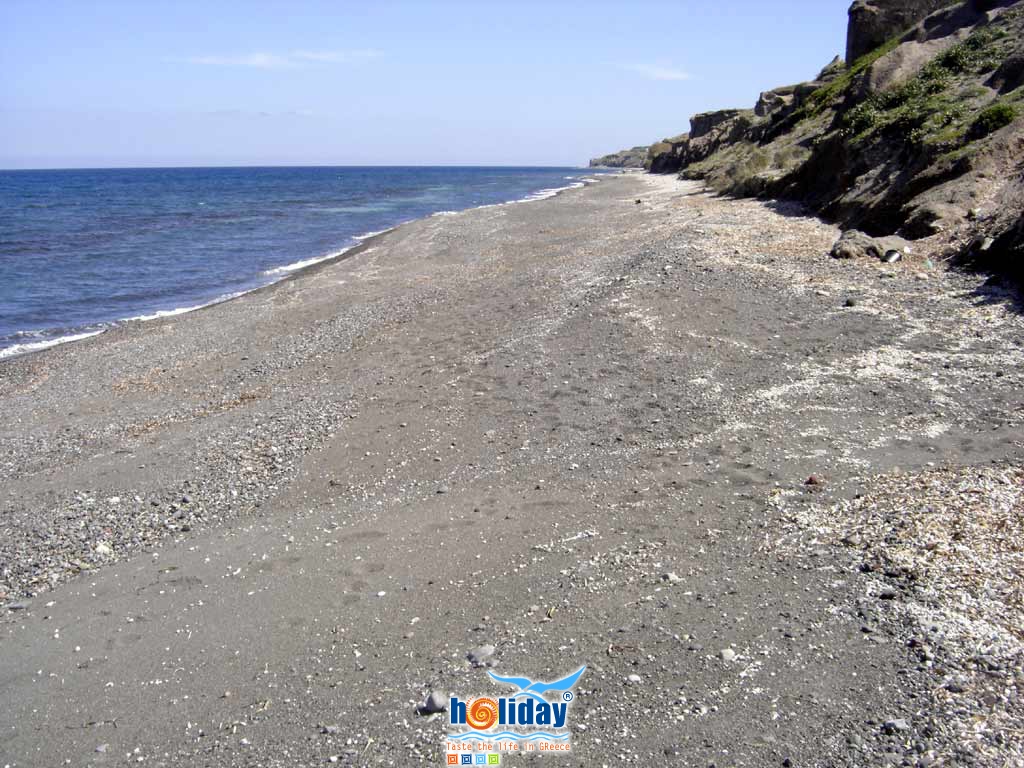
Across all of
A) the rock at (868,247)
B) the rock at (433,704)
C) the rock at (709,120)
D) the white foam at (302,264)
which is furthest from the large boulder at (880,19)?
the rock at (709,120)

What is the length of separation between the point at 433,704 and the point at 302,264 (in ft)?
90.4

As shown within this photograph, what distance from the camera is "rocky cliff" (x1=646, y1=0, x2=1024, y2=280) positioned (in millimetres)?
15398

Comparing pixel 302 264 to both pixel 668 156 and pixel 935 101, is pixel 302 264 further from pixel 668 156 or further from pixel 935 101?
pixel 668 156

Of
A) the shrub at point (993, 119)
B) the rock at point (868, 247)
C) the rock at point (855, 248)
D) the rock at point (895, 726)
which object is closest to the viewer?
the rock at point (895, 726)

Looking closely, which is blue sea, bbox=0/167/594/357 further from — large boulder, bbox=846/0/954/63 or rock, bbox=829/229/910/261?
large boulder, bbox=846/0/954/63

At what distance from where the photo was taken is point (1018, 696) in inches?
170

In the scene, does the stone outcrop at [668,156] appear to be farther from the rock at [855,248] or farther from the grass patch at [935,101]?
the rock at [855,248]

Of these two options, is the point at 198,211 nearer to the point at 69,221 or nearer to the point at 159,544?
the point at 69,221

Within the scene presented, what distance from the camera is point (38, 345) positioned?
59.5 feet

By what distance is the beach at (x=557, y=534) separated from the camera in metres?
4.77

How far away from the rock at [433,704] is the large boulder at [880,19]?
4134 centimetres

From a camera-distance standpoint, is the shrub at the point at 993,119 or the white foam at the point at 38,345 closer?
the shrub at the point at 993,119

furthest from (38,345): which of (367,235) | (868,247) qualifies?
(367,235)

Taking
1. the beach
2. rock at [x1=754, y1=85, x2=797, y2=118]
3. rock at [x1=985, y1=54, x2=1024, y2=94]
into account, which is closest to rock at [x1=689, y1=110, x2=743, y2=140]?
rock at [x1=754, y1=85, x2=797, y2=118]
